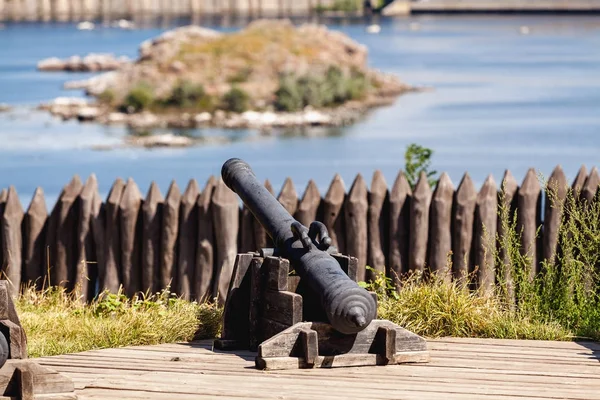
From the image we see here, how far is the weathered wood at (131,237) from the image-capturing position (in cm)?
979

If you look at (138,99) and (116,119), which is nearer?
(116,119)

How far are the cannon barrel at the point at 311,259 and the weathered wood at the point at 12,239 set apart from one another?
321 centimetres

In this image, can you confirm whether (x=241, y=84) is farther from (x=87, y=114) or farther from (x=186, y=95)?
(x=87, y=114)

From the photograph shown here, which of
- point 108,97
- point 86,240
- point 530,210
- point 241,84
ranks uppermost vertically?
point 530,210

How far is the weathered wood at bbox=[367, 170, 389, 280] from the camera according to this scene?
955 cm

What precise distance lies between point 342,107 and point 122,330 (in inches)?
2410

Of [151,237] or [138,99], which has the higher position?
[151,237]

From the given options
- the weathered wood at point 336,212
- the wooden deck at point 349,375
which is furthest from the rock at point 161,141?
the wooden deck at point 349,375

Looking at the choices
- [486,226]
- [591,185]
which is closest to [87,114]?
[486,226]

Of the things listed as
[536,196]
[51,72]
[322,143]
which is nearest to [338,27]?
[51,72]

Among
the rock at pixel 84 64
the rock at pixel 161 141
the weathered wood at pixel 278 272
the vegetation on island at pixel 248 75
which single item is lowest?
the rock at pixel 84 64

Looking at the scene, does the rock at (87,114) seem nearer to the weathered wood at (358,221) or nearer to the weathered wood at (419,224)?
the weathered wood at (358,221)

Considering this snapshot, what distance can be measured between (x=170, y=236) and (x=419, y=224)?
1956 mm

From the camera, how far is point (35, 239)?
10.1m
